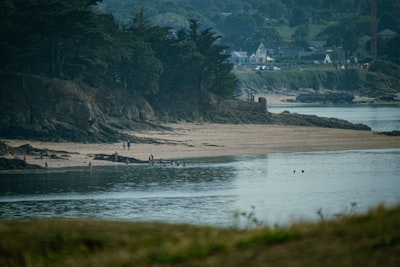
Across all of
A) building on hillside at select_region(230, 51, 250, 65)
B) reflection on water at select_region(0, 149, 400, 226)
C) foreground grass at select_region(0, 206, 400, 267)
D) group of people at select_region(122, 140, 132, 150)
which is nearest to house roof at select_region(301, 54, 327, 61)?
building on hillside at select_region(230, 51, 250, 65)

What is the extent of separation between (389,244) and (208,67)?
7552 centimetres

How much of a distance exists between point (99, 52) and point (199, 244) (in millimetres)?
63988

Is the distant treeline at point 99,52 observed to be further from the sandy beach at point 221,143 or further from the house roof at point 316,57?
the house roof at point 316,57

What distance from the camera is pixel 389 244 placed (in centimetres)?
1086

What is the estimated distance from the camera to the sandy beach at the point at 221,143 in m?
57.7

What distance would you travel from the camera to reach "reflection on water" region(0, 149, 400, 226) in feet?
114

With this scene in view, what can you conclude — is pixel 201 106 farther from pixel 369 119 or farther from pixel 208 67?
pixel 369 119

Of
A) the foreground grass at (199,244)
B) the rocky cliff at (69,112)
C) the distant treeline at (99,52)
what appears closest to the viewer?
the foreground grass at (199,244)

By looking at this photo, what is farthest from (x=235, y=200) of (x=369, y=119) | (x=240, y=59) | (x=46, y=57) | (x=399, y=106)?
(x=240, y=59)

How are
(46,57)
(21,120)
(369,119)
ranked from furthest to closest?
(369,119)
(46,57)
(21,120)

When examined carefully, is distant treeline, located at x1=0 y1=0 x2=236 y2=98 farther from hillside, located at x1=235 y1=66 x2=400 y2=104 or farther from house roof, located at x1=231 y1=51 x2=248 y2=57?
house roof, located at x1=231 y1=51 x2=248 y2=57

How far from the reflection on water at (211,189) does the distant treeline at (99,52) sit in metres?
18.1

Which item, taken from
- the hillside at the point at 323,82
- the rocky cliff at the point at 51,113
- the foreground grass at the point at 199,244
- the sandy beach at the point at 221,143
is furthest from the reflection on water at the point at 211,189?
the hillside at the point at 323,82

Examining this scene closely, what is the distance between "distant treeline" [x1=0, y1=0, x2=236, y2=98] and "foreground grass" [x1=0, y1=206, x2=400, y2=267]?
5544 cm
